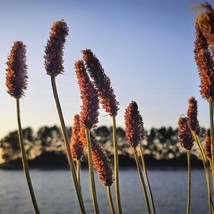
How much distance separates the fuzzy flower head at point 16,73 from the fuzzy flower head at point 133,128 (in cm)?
133

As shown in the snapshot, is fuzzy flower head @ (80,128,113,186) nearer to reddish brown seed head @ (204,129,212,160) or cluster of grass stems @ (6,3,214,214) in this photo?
cluster of grass stems @ (6,3,214,214)

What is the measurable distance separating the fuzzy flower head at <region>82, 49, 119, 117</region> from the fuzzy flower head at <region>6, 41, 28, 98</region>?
2.36ft

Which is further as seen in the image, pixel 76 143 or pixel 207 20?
pixel 76 143

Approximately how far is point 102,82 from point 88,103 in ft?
1.02

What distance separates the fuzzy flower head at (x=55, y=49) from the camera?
4668 millimetres

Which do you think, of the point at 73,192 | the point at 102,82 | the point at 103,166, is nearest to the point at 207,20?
the point at 102,82

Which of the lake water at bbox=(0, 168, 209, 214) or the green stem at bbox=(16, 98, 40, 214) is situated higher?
the green stem at bbox=(16, 98, 40, 214)

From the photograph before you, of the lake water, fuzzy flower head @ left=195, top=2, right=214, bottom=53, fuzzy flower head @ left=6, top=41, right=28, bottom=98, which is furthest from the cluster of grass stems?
the lake water

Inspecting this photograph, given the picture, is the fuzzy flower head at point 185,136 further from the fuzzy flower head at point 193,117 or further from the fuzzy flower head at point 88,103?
the fuzzy flower head at point 88,103

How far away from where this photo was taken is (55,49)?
4.74m

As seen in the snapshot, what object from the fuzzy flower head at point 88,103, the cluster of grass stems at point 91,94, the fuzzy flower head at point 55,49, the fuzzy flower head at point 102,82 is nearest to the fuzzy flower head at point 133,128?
the cluster of grass stems at point 91,94

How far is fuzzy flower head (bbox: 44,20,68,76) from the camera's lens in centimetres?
467

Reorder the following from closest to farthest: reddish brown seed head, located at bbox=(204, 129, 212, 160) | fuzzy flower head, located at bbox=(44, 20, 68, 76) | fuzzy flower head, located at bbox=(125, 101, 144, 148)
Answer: fuzzy flower head, located at bbox=(44, 20, 68, 76), fuzzy flower head, located at bbox=(125, 101, 144, 148), reddish brown seed head, located at bbox=(204, 129, 212, 160)

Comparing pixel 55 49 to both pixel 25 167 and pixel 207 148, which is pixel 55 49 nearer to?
pixel 25 167
